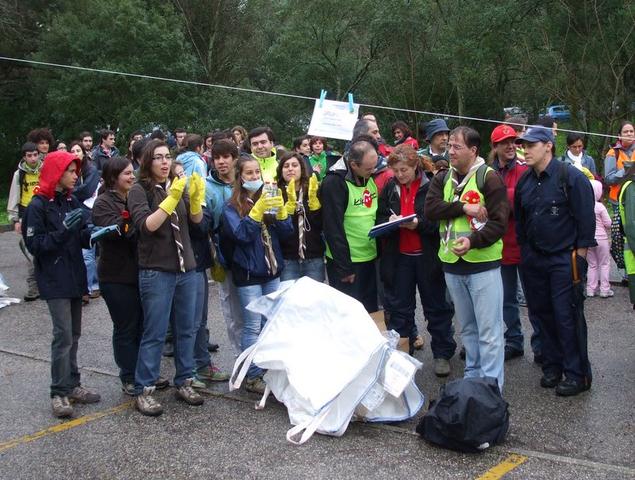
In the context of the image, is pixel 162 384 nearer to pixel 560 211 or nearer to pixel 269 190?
pixel 269 190

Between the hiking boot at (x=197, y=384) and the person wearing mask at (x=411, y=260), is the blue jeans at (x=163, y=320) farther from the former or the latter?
the person wearing mask at (x=411, y=260)

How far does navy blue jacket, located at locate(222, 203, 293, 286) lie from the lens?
17.9ft

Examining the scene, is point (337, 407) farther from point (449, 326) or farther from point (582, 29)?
point (582, 29)

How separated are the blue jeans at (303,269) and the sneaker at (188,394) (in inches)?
46.8

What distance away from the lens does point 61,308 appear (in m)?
5.27

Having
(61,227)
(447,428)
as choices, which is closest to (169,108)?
(61,227)

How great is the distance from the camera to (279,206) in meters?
5.48

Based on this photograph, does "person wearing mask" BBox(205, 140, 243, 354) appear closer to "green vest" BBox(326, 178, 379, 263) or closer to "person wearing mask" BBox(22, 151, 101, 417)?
"green vest" BBox(326, 178, 379, 263)

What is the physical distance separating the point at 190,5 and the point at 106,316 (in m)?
19.7

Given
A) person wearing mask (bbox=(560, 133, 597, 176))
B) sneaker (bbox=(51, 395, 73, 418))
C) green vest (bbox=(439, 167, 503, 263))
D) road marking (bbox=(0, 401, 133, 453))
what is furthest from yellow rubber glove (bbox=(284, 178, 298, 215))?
person wearing mask (bbox=(560, 133, 597, 176))

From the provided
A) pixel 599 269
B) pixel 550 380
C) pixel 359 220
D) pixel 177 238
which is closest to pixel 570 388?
pixel 550 380

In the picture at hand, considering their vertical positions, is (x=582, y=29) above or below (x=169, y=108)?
above

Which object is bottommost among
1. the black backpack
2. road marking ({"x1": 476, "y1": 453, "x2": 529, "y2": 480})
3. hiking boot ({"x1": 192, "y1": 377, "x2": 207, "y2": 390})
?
hiking boot ({"x1": 192, "y1": 377, "x2": 207, "y2": 390})

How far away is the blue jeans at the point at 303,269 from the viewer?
20.0ft
